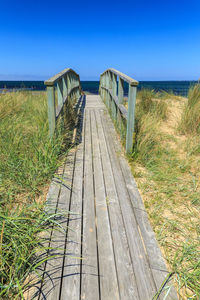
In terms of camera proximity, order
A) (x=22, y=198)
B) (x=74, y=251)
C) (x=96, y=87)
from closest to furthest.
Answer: (x=74, y=251) → (x=22, y=198) → (x=96, y=87)

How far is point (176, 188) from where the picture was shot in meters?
2.92

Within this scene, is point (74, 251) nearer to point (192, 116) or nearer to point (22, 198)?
point (22, 198)

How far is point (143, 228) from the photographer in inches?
83.5

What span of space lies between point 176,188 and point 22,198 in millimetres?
1947

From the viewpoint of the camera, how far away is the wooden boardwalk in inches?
61.3

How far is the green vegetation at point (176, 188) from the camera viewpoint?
5.74ft

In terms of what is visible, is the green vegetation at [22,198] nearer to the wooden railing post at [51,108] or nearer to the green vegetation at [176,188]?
the wooden railing post at [51,108]

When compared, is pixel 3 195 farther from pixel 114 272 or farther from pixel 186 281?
pixel 186 281

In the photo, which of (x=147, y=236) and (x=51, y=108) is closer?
(x=147, y=236)

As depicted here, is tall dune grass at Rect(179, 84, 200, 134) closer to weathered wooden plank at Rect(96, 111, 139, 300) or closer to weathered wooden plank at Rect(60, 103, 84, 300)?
weathered wooden plank at Rect(96, 111, 139, 300)

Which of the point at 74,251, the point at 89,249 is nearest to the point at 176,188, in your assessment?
the point at 89,249

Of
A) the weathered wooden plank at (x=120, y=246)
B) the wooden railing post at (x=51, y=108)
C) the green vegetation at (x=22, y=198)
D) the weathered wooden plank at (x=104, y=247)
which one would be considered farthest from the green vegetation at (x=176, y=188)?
the wooden railing post at (x=51, y=108)

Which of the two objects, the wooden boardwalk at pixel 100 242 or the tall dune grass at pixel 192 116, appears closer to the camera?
the wooden boardwalk at pixel 100 242

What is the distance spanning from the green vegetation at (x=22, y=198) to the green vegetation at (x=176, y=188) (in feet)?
3.64
